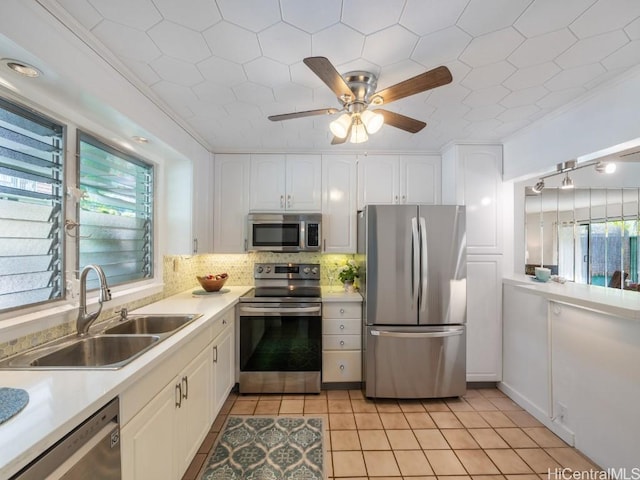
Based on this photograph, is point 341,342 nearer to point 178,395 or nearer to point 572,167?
point 178,395

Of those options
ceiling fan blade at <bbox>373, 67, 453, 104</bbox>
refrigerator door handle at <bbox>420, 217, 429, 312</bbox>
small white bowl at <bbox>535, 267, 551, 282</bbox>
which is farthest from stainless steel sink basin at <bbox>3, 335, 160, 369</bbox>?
small white bowl at <bbox>535, 267, 551, 282</bbox>

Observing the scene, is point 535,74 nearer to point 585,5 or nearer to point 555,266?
point 585,5

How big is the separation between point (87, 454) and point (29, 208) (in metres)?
1.21

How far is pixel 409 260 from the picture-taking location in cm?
242

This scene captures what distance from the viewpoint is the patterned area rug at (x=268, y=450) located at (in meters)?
1.71

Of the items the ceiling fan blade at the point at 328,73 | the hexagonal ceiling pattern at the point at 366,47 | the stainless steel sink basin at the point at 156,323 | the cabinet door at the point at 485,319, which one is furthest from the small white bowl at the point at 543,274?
the stainless steel sink basin at the point at 156,323

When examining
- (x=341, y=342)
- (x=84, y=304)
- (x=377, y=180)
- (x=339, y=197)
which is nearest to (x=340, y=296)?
(x=341, y=342)

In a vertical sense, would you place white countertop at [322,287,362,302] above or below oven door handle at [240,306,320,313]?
above

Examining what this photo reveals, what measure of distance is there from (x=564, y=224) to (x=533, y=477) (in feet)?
7.53

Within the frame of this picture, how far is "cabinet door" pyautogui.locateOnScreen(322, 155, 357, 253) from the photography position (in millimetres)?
2979

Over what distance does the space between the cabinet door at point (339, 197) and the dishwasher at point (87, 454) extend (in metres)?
2.22

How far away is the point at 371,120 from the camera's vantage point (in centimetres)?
147

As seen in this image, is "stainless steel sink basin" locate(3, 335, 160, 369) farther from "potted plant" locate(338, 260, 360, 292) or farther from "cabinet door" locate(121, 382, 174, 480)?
"potted plant" locate(338, 260, 360, 292)

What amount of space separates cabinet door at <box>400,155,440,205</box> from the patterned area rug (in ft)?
7.47
